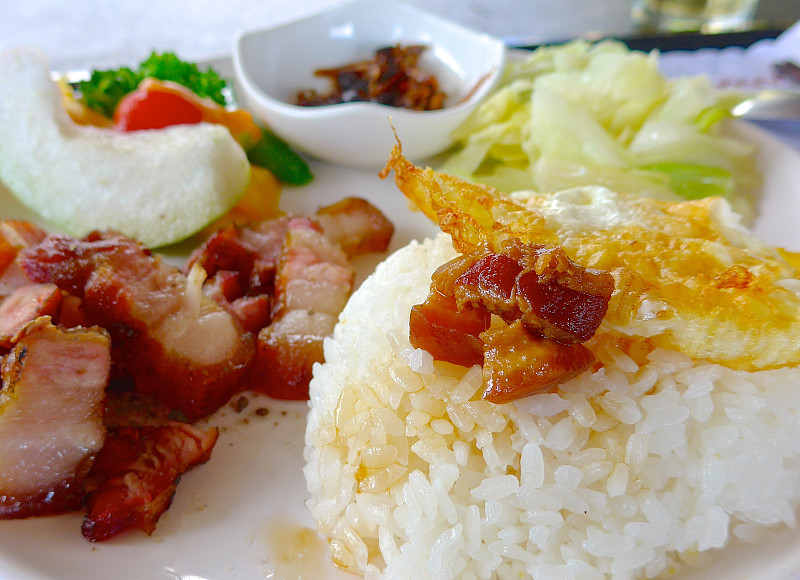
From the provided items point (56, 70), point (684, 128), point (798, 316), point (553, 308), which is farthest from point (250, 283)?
point (56, 70)

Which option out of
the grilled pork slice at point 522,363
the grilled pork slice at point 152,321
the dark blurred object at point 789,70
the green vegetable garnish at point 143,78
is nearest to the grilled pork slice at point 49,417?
the grilled pork slice at point 152,321

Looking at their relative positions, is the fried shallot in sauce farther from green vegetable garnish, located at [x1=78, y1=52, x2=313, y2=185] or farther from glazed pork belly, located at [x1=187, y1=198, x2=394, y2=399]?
glazed pork belly, located at [x1=187, y1=198, x2=394, y2=399]

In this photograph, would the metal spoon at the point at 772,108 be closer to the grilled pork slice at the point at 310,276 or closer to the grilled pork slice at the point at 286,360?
the grilled pork slice at the point at 310,276

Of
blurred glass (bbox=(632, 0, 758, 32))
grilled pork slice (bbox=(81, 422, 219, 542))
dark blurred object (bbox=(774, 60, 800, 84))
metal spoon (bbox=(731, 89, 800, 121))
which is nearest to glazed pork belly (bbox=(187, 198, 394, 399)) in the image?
grilled pork slice (bbox=(81, 422, 219, 542))

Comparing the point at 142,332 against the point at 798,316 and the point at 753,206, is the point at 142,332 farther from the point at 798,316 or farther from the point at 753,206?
the point at 753,206

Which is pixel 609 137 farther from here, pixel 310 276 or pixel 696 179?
pixel 310 276

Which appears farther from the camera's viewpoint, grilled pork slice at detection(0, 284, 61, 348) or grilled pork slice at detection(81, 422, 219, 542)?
grilled pork slice at detection(0, 284, 61, 348)

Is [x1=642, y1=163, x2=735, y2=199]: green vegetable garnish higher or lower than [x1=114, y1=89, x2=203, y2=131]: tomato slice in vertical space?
lower
